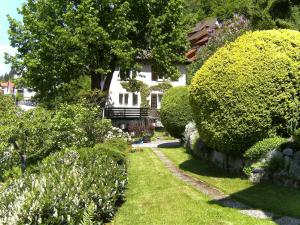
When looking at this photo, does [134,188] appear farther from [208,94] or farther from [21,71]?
[21,71]

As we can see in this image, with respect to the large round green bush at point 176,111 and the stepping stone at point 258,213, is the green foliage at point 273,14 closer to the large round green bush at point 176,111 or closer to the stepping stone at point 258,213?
the large round green bush at point 176,111

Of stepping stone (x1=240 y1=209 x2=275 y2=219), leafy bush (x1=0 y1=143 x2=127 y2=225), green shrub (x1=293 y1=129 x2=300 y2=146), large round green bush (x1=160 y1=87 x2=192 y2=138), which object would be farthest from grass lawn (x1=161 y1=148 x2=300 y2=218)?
large round green bush (x1=160 y1=87 x2=192 y2=138)

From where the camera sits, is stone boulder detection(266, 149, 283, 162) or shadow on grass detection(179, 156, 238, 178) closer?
stone boulder detection(266, 149, 283, 162)

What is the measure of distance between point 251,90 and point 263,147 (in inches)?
71.1

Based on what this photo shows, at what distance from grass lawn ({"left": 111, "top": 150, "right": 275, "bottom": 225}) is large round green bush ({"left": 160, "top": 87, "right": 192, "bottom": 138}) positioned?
893 centimetres

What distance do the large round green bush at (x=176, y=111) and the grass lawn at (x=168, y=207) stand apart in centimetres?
893

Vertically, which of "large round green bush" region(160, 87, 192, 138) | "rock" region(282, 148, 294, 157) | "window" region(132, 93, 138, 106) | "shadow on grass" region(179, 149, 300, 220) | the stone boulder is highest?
"window" region(132, 93, 138, 106)

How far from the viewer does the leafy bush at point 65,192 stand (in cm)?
843

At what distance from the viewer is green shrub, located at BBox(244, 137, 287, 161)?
1290 centimetres

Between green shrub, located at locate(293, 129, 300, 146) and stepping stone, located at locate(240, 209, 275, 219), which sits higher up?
green shrub, located at locate(293, 129, 300, 146)

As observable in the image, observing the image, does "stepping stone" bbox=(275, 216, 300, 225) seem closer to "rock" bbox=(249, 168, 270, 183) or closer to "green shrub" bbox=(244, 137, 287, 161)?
"rock" bbox=(249, 168, 270, 183)

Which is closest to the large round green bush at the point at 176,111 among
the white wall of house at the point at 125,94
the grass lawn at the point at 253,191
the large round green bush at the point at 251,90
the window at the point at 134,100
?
the grass lawn at the point at 253,191

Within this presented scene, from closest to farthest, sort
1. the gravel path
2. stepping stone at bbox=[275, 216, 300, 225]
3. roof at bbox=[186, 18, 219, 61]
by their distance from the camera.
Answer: stepping stone at bbox=[275, 216, 300, 225], the gravel path, roof at bbox=[186, 18, 219, 61]

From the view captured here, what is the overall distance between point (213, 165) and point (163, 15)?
16.8 meters
